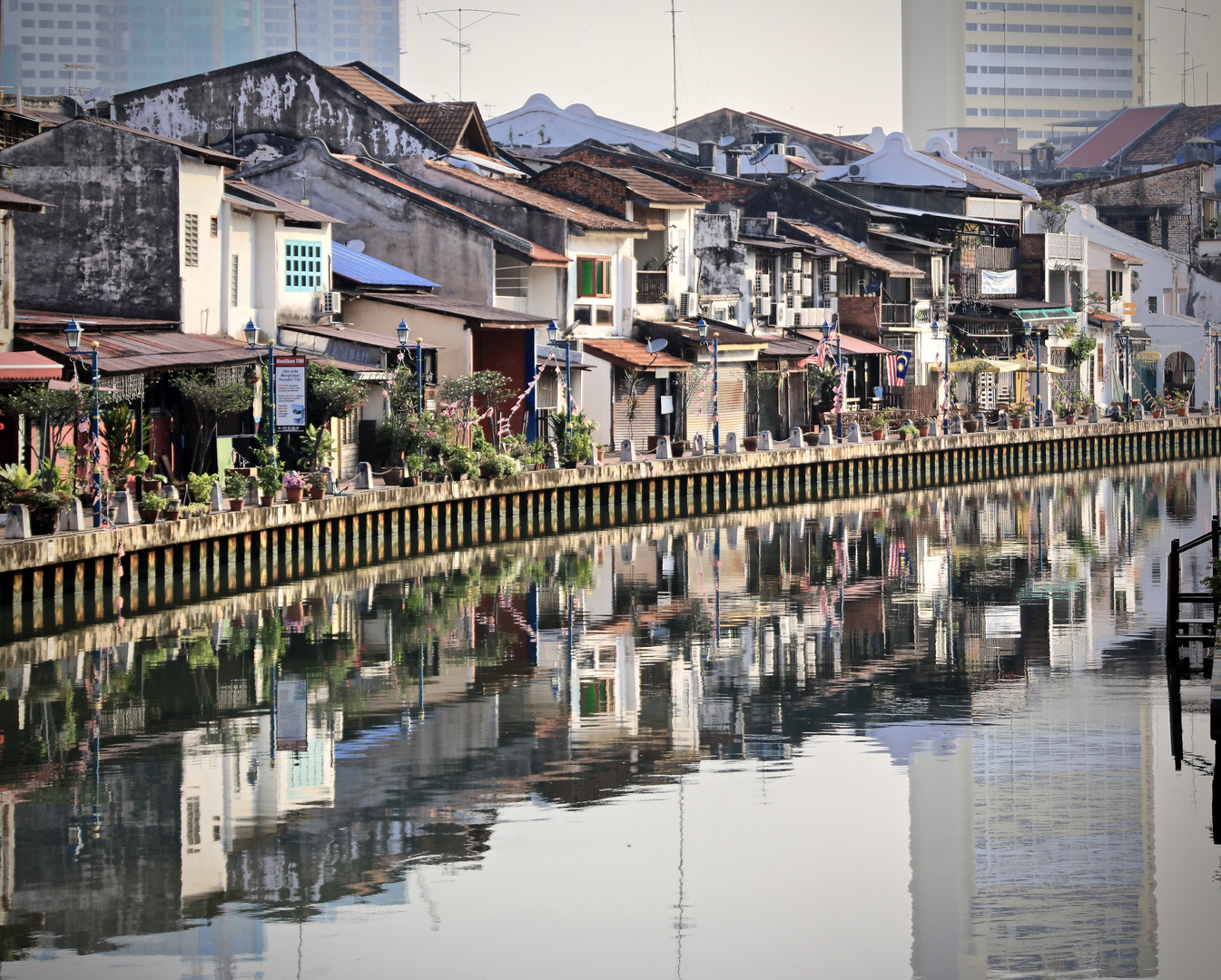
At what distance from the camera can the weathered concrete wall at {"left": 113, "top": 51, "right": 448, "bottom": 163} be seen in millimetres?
52812

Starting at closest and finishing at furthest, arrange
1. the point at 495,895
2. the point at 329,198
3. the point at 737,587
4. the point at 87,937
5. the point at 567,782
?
the point at 87,937
the point at 495,895
the point at 567,782
the point at 737,587
the point at 329,198

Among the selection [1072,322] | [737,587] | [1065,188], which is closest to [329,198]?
[737,587]

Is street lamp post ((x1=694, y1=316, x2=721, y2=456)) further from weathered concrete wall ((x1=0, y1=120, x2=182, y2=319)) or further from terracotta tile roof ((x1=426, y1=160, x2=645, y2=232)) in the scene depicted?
weathered concrete wall ((x1=0, y1=120, x2=182, y2=319))

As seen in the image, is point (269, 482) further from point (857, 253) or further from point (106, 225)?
point (857, 253)

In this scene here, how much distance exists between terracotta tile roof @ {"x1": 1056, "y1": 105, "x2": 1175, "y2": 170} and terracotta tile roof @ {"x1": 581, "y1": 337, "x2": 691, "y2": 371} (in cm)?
5963

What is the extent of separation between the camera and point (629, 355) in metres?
54.2

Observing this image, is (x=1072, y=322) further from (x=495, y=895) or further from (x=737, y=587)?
(x=495, y=895)

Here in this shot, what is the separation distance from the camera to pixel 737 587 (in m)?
35.1

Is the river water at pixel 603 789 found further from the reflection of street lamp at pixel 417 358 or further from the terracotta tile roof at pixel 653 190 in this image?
the terracotta tile roof at pixel 653 190

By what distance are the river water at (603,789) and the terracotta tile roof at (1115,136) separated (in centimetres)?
8021

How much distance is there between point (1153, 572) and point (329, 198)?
22.4 meters

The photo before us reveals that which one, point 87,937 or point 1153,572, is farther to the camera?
point 1153,572

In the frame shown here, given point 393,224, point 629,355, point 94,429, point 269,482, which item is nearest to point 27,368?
point 94,429

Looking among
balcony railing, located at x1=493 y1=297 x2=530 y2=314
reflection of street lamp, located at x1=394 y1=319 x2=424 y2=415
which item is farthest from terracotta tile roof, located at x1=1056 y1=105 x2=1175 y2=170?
reflection of street lamp, located at x1=394 y1=319 x2=424 y2=415
